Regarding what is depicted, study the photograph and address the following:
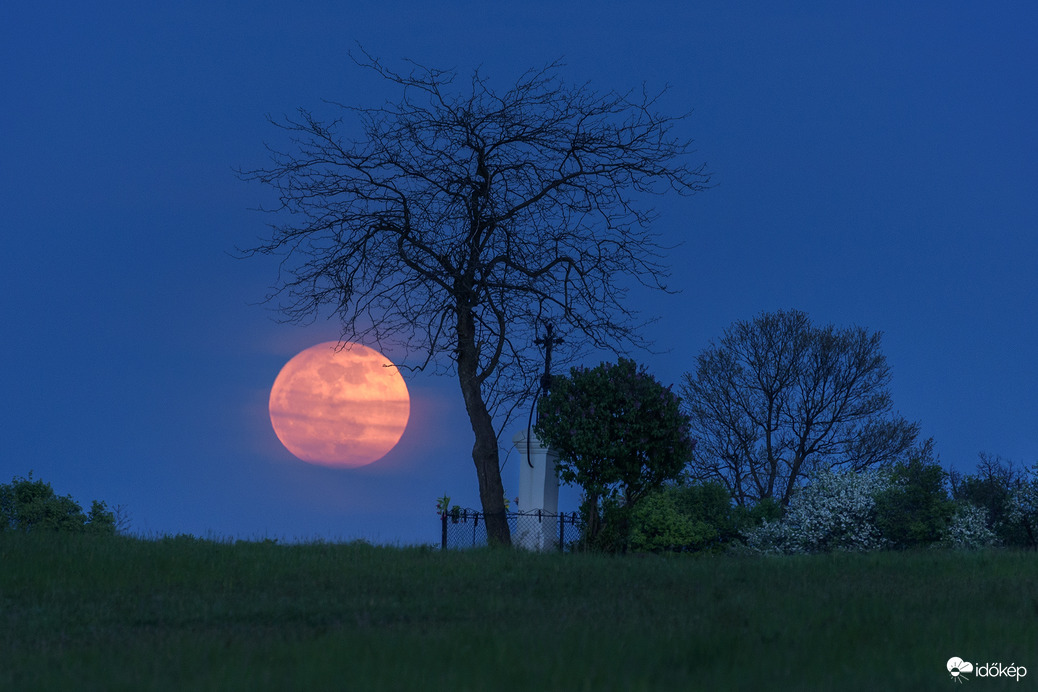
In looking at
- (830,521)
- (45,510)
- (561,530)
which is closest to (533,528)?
(561,530)

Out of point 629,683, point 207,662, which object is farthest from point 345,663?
point 629,683

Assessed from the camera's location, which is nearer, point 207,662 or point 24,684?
point 24,684

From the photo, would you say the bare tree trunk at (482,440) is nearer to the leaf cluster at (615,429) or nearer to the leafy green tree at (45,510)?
the leaf cluster at (615,429)

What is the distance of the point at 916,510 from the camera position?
23406 mm

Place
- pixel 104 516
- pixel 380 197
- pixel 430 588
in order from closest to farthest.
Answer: pixel 430 588 → pixel 380 197 → pixel 104 516

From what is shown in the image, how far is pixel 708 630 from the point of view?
789cm

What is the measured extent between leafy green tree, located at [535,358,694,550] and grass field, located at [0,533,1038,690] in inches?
132

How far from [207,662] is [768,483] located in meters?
29.1

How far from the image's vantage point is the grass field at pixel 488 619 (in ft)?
20.5

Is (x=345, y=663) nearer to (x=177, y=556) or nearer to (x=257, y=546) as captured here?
(x=177, y=556)

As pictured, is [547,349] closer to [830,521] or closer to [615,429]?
[615,429]
